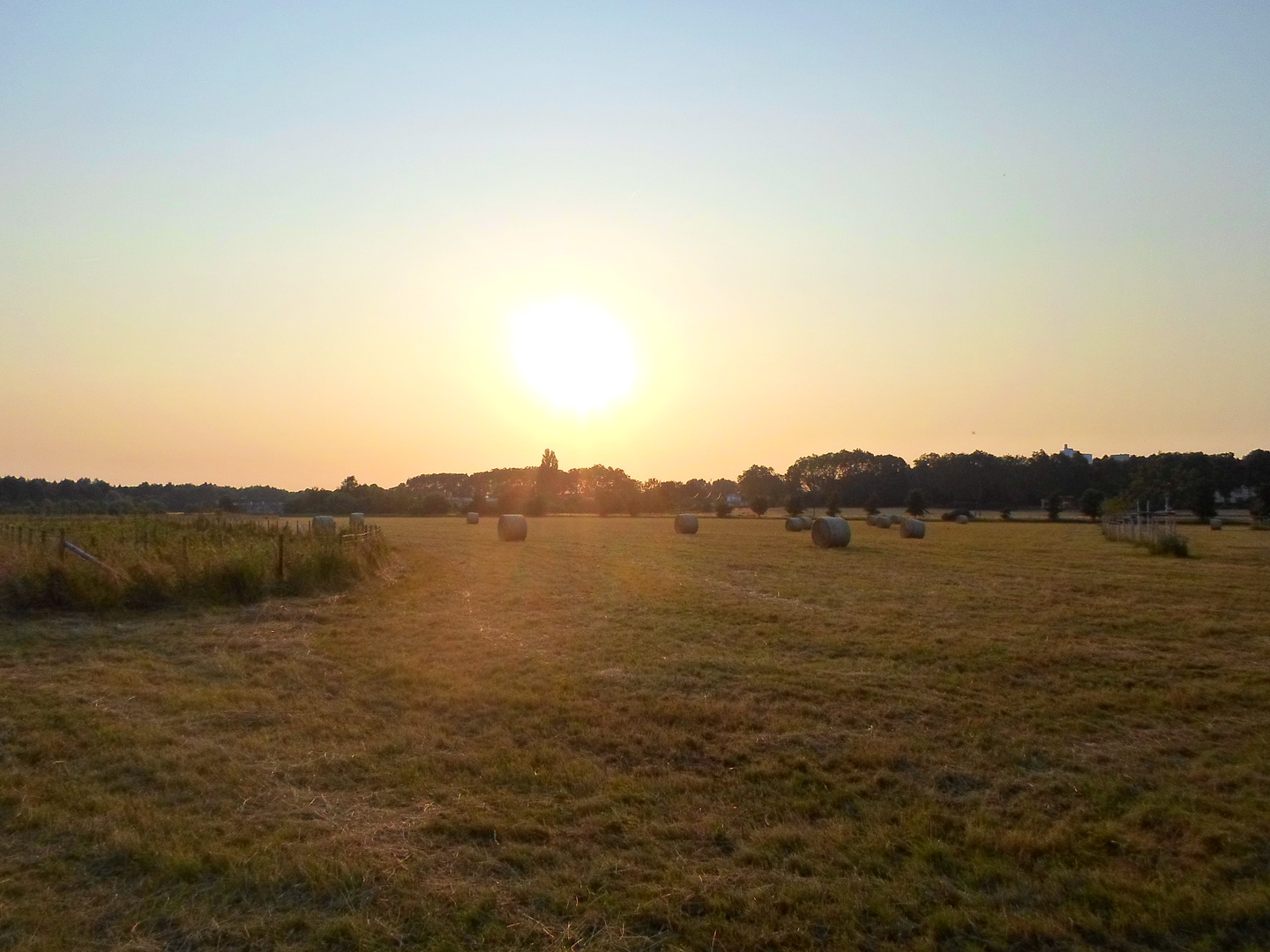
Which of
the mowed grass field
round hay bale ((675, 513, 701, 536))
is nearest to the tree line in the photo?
round hay bale ((675, 513, 701, 536))

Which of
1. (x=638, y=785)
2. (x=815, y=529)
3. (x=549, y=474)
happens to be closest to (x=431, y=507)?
(x=549, y=474)

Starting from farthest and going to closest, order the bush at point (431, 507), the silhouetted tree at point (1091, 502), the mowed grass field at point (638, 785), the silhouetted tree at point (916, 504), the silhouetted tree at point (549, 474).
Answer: the silhouetted tree at point (549, 474) → the bush at point (431, 507) → the silhouetted tree at point (916, 504) → the silhouetted tree at point (1091, 502) → the mowed grass field at point (638, 785)

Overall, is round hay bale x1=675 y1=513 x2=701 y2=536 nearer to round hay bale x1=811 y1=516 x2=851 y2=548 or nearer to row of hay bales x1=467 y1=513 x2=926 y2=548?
row of hay bales x1=467 y1=513 x2=926 y2=548

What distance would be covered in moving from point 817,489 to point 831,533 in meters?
76.2

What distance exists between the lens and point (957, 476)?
96625 millimetres

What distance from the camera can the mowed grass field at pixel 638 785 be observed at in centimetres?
430

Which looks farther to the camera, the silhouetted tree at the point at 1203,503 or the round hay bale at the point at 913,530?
the silhouetted tree at the point at 1203,503

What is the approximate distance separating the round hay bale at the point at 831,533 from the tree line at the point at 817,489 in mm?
21727

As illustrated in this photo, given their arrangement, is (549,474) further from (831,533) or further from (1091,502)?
(831,533)

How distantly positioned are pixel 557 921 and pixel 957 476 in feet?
323

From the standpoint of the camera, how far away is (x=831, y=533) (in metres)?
31.6

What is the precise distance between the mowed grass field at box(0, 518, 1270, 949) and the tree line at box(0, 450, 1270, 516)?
39.4m

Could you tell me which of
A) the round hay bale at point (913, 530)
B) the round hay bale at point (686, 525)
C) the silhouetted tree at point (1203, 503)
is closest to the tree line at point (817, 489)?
the silhouetted tree at point (1203, 503)

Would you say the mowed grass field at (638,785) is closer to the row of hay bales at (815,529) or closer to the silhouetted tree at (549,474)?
the row of hay bales at (815,529)
